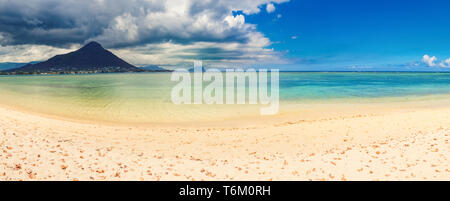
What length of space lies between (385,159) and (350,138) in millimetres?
4171

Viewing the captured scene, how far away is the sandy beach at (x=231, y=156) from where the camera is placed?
750 cm

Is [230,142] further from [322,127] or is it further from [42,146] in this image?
[42,146]

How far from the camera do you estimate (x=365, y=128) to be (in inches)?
573

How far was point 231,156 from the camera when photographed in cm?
1040

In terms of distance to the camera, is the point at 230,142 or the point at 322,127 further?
the point at 322,127

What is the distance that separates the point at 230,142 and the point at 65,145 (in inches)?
279

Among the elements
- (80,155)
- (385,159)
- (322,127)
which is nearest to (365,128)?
(322,127)

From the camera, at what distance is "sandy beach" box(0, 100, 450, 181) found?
295 inches

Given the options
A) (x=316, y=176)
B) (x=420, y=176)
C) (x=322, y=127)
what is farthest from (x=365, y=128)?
(x=316, y=176)
